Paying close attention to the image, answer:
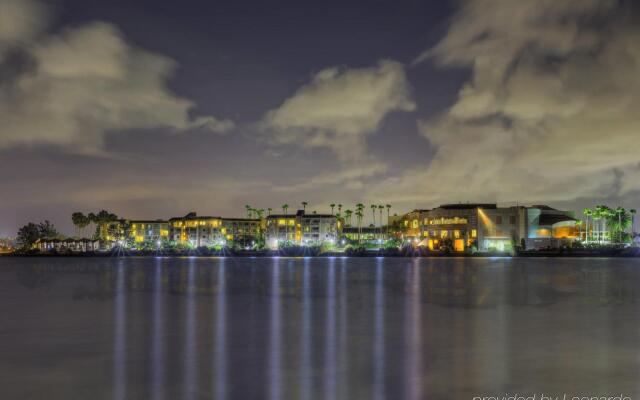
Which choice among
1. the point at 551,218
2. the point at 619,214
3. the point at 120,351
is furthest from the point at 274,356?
the point at 619,214

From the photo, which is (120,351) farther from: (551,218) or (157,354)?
(551,218)

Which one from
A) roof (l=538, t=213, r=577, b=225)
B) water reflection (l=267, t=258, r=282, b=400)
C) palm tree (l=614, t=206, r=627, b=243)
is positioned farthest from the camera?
palm tree (l=614, t=206, r=627, b=243)

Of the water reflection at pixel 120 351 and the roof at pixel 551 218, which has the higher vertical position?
the roof at pixel 551 218

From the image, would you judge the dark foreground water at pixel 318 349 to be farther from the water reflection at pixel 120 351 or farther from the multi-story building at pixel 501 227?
the multi-story building at pixel 501 227

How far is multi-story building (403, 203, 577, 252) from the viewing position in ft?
468

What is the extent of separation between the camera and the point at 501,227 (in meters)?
143

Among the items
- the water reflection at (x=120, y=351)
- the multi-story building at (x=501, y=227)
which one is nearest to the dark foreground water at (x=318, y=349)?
the water reflection at (x=120, y=351)

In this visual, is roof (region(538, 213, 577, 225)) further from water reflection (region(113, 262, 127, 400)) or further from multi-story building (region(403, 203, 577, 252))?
water reflection (region(113, 262, 127, 400))

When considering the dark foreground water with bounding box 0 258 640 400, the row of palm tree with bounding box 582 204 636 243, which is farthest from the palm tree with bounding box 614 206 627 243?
the dark foreground water with bounding box 0 258 640 400

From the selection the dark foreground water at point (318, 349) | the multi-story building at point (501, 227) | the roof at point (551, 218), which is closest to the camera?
the dark foreground water at point (318, 349)

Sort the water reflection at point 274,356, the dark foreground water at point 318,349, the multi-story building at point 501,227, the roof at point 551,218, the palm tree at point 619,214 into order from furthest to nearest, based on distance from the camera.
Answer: the palm tree at point 619,214 < the roof at point 551,218 < the multi-story building at point 501,227 < the dark foreground water at point 318,349 < the water reflection at point 274,356

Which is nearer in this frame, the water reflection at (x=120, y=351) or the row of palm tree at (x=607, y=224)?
the water reflection at (x=120, y=351)

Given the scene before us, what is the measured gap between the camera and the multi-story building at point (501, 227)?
143 m

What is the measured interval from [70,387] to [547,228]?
14958cm
